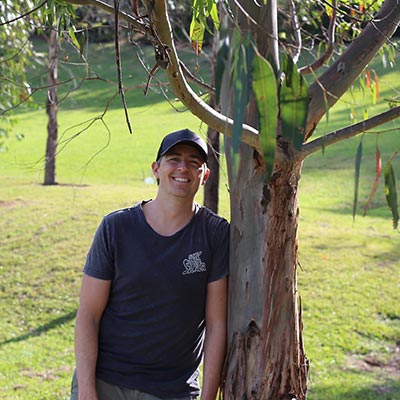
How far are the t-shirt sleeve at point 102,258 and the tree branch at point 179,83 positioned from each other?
643mm

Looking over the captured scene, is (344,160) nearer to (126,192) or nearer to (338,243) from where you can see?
(126,192)

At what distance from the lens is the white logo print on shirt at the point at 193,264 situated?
9.87 ft

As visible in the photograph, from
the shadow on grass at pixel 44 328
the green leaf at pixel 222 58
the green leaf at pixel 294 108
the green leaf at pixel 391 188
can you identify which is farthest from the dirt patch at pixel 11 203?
the green leaf at pixel 222 58

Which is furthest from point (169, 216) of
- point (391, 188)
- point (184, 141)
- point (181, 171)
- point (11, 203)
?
point (11, 203)

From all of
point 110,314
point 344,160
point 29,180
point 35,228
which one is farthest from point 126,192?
point 110,314

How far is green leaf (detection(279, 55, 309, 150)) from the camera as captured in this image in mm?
2002

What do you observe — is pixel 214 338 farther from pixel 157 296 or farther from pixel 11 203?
pixel 11 203

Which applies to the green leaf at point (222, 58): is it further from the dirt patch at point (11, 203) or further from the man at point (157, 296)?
the dirt patch at point (11, 203)

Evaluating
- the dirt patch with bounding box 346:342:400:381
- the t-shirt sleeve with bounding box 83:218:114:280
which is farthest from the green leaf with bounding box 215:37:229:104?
the dirt patch with bounding box 346:342:400:381

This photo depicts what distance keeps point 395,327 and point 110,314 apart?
17.3ft

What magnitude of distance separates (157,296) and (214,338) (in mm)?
266

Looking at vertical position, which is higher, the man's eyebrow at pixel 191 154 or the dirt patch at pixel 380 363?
the man's eyebrow at pixel 191 154

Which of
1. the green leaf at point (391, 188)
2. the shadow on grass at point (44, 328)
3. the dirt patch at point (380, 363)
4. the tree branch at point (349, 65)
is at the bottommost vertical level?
the shadow on grass at point (44, 328)

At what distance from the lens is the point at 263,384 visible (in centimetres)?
305
